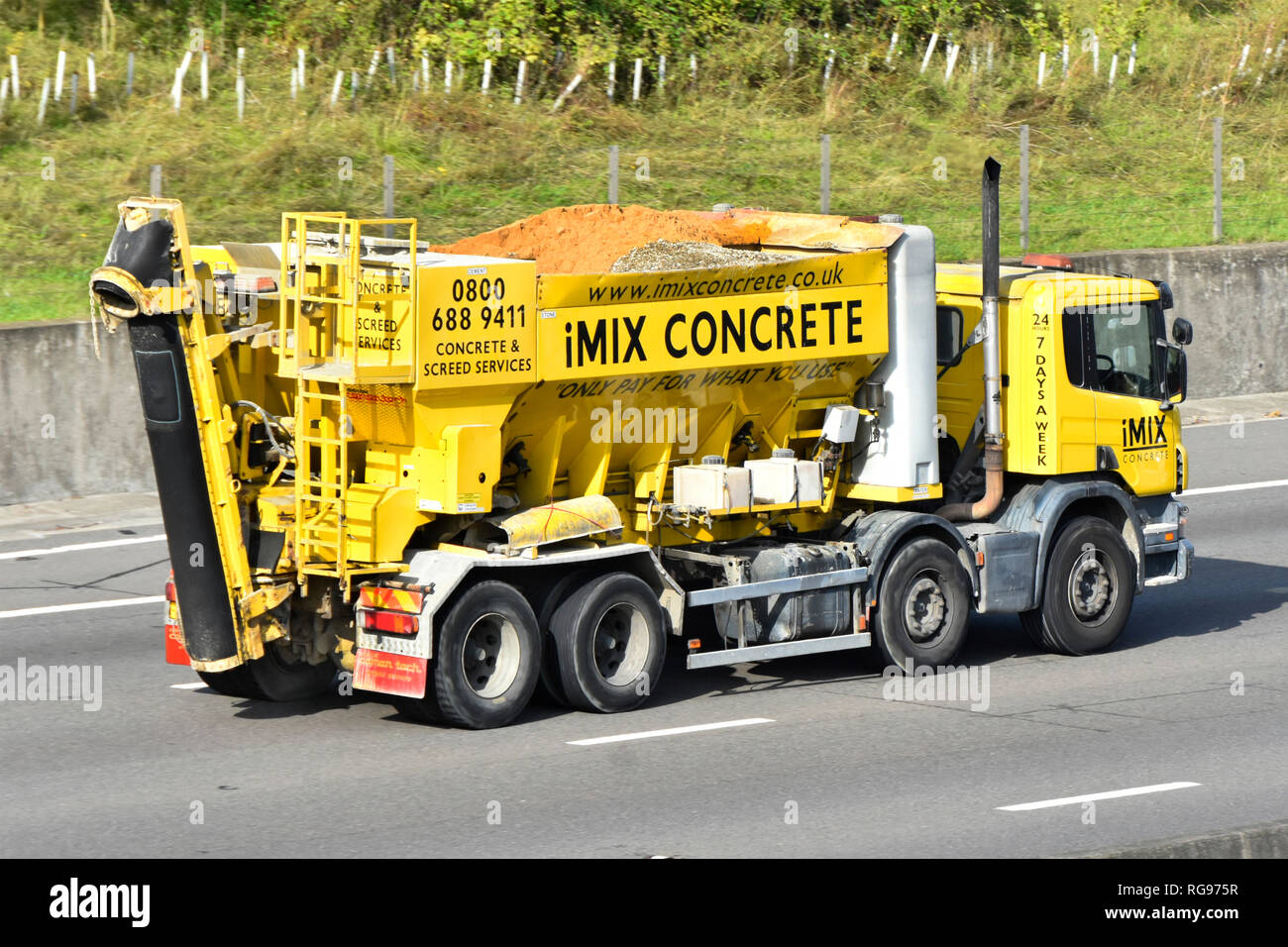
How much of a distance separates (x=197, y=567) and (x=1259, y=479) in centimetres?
1309

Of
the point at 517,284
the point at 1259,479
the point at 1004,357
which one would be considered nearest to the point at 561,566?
the point at 517,284

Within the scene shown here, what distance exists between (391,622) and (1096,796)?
396 centimetres

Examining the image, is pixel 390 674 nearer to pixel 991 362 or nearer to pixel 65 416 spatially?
pixel 991 362

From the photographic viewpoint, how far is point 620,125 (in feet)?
90.8

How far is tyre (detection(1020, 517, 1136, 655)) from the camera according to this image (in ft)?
44.5

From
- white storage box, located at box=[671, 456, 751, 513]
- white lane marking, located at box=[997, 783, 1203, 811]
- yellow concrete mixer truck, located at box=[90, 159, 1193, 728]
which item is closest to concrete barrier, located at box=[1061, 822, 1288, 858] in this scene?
white lane marking, located at box=[997, 783, 1203, 811]

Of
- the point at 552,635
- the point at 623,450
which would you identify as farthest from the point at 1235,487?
the point at 552,635

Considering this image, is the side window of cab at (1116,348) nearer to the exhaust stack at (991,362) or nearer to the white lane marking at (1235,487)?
the exhaust stack at (991,362)

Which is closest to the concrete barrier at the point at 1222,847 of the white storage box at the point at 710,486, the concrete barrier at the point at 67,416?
the white storage box at the point at 710,486

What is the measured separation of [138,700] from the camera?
12.2 m

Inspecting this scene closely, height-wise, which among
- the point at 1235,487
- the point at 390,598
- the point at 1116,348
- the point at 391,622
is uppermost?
the point at 1116,348

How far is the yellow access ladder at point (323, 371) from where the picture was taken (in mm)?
10891

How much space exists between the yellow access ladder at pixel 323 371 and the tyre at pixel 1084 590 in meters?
4.94

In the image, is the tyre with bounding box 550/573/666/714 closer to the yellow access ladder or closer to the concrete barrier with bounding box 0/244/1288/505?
the yellow access ladder
